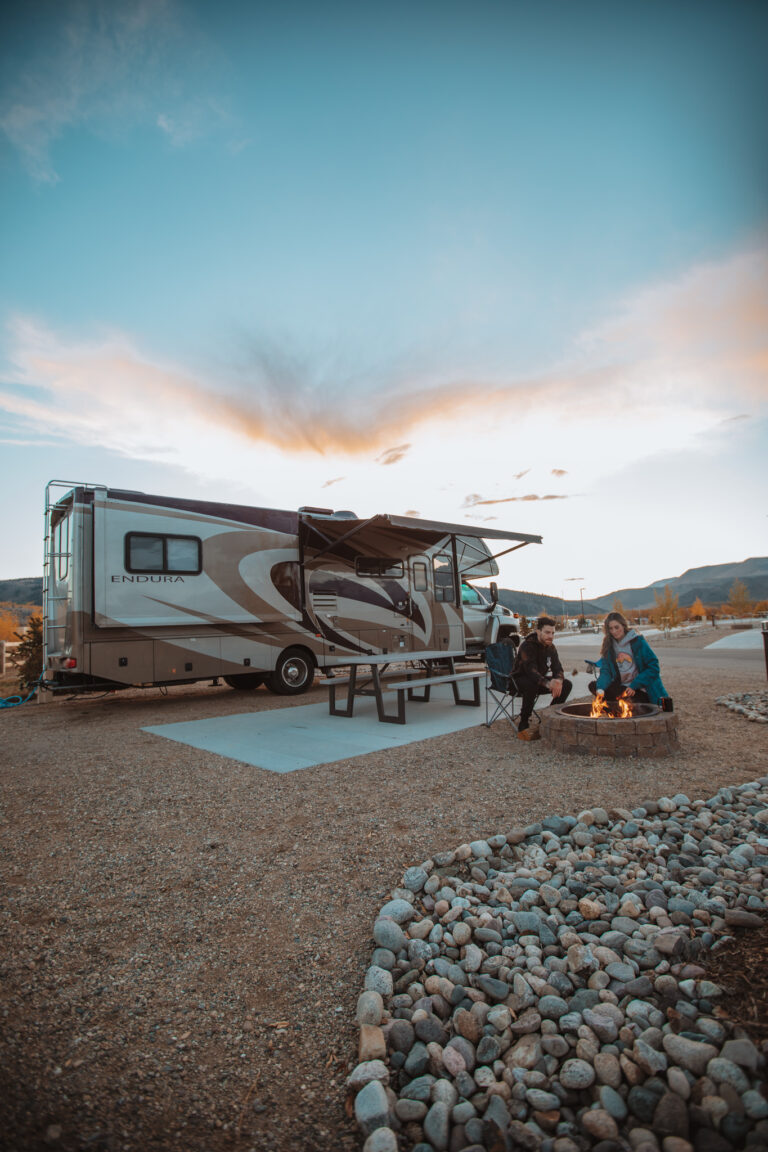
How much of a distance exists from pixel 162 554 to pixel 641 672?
6.05m

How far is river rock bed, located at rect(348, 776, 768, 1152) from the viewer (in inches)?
54.9

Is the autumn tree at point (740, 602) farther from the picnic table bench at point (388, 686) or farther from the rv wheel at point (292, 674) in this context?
the rv wheel at point (292, 674)

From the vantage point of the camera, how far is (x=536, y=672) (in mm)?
5488

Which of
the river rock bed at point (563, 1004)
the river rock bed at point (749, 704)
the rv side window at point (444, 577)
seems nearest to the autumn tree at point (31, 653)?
the rv side window at point (444, 577)

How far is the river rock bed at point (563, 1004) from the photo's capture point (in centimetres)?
139

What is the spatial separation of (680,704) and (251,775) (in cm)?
518

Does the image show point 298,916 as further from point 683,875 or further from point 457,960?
point 683,875

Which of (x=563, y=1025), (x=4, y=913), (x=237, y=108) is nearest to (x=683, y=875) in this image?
(x=563, y=1025)

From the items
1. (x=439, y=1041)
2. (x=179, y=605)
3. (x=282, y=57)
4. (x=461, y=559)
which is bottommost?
(x=439, y=1041)

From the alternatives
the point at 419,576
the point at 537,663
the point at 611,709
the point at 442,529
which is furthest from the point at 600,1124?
the point at 419,576

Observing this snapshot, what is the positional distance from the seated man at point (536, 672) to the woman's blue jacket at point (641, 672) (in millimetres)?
466

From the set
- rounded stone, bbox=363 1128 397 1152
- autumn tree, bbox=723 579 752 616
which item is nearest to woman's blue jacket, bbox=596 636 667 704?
rounded stone, bbox=363 1128 397 1152

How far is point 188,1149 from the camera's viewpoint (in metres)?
1.38

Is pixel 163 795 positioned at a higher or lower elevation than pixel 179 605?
lower
